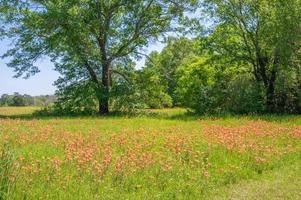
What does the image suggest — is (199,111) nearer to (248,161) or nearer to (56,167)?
(248,161)

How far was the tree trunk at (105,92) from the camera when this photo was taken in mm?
30350

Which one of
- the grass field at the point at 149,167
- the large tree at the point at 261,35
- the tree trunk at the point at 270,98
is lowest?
the grass field at the point at 149,167

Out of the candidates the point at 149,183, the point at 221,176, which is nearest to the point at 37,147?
the point at 149,183

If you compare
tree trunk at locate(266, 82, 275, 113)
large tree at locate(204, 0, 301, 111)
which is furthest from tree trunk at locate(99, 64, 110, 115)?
tree trunk at locate(266, 82, 275, 113)

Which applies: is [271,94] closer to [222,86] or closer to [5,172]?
[222,86]

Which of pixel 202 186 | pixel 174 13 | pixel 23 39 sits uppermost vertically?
pixel 174 13

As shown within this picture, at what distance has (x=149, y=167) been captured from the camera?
9.74 meters

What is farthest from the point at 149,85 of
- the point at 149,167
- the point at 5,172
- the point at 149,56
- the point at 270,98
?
the point at 5,172

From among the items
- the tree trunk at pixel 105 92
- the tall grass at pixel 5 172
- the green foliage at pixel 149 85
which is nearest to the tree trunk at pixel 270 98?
the green foliage at pixel 149 85

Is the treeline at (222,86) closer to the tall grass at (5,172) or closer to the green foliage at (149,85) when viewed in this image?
the green foliage at (149,85)

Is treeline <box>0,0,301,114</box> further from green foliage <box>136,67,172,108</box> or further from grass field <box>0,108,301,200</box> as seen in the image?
grass field <box>0,108,301,200</box>

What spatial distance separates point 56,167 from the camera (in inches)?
351

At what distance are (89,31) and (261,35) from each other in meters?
11.7

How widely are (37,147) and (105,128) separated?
5.68 metres
